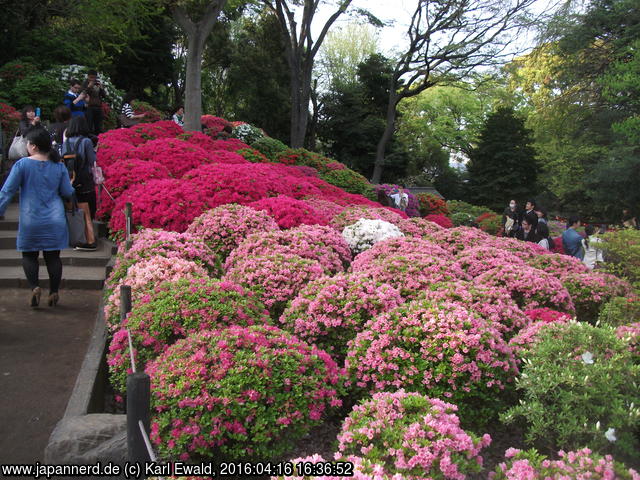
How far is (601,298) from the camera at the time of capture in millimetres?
6238

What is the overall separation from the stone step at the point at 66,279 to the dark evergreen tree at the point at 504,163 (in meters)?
31.5

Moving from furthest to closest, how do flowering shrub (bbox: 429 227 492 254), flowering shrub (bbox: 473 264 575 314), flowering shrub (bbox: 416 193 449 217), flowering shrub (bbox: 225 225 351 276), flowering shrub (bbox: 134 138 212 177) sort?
flowering shrub (bbox: 416 193 449 217), flowering shrub (bbox: 134 138 212 177), flowering shrub (bbox: 429 227 492 254), flowering shrub (bbox: 225 225 351 276), flowering shrub (bbox: 473 264 575 314)

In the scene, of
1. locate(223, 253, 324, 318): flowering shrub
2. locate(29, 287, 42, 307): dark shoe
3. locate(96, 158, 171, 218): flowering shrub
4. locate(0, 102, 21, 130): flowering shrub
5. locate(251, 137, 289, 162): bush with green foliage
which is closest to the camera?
locate(223, 253, 324, 318): flowering shrub

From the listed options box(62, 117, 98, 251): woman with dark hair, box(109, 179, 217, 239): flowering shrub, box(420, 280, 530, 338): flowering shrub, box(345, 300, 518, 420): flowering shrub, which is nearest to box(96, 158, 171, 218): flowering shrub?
box(109, 179, 217, 239): flowering shrub

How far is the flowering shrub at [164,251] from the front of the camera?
535 cm

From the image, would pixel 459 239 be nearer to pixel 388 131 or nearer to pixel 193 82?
pixel 193 82

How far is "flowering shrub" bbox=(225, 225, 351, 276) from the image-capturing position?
5754 mm

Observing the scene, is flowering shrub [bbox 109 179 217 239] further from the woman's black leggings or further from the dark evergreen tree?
the dark evergreen tree

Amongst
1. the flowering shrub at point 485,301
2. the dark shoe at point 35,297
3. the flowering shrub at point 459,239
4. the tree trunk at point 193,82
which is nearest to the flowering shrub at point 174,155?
the dark shoe at point 35,297

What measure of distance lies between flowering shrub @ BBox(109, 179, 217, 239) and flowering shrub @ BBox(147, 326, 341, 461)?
424 cm

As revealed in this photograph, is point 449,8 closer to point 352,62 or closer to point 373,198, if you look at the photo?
point 373,198

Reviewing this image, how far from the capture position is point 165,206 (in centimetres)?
743

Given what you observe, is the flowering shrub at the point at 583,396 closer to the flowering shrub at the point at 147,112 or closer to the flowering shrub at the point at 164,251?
the flowering shrub at the point at 164,251

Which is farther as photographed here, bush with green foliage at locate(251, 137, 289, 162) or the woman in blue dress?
bush with green foliage at locate(251, 137, 289, 162)
